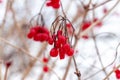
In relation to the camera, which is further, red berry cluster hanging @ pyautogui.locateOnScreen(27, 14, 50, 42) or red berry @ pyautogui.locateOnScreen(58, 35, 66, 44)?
red berry cluster hanging @ pyautogui.locateOnScreen(27, 14, 50, 42)

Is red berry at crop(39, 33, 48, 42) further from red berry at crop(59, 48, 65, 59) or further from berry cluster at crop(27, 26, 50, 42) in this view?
red berry at crop(59, 48, 65, 59)

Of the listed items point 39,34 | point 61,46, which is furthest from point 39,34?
point 61,46

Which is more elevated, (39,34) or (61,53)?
→ (39,34)

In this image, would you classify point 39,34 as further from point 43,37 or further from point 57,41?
point 57,41

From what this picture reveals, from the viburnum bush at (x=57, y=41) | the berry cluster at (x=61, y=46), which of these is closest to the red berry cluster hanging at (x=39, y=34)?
the viburnum bush at (x=57, y=41)

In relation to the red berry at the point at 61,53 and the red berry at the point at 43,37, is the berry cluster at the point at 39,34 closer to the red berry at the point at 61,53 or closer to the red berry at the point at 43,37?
the red berry at the point at 43,37

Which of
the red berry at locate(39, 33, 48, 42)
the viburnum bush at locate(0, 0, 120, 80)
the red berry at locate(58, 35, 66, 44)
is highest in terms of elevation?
the viburnum bush at locate(0, 0, 120, 80)

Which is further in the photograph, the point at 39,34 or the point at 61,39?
the point at 39,34

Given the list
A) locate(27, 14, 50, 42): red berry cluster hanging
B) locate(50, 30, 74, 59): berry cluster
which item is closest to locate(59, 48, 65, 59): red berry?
locate(50, 30, 74, 59): berry cluster
